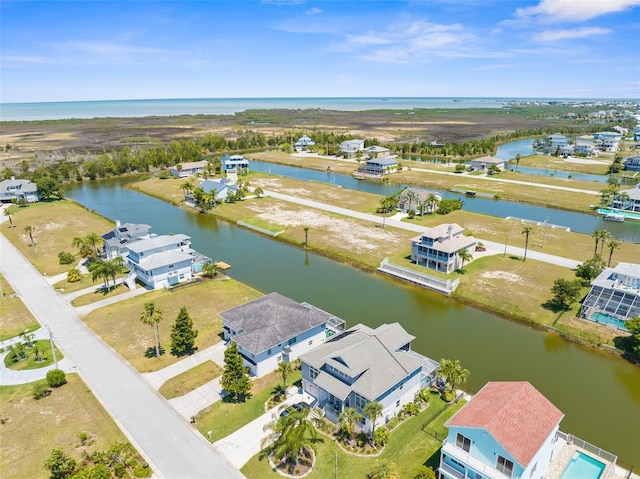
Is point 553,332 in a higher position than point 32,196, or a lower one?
lower

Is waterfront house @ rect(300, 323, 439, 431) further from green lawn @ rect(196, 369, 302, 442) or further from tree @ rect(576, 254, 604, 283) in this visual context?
tree @ rect(576, 254, 604, 283)

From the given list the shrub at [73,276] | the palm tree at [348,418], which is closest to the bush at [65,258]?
the shrub at [73,276]

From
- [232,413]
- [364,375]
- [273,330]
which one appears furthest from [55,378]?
[364,375]

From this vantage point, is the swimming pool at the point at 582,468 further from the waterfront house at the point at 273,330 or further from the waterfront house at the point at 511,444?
the waterfront house at the point at 273,330

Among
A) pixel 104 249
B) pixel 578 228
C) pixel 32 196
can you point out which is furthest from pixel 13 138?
pixel 578 228

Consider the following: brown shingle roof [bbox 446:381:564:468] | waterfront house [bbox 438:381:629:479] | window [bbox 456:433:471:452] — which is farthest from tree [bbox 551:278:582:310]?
window [bbox 456:433:471:452]

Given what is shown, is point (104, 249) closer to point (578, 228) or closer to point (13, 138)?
point (578, 228)
